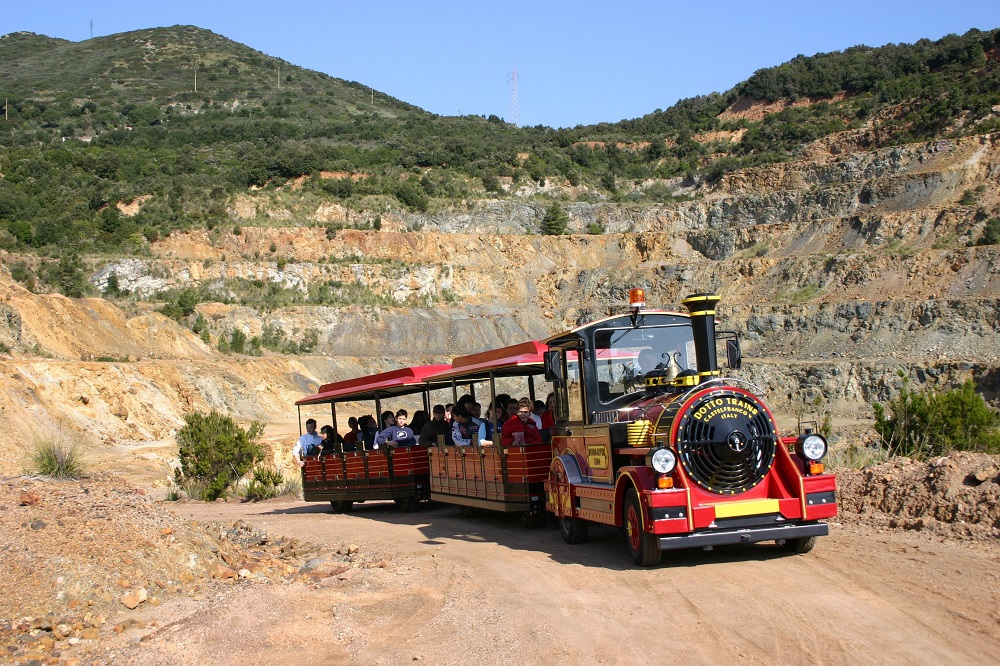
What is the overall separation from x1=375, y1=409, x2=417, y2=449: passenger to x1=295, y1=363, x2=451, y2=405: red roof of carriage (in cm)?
61

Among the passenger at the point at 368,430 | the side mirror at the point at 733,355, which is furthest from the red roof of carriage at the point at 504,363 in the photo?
the passenger at the point at 368,430

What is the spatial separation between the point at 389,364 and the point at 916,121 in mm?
44983

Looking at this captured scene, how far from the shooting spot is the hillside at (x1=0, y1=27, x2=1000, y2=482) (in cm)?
4572

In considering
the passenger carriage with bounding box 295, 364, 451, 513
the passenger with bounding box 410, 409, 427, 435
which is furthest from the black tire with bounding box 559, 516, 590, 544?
the passenger with bounding box 410, 409, 427, 435

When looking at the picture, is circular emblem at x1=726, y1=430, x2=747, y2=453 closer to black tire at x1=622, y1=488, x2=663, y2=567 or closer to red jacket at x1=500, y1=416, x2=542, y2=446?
black tire at x1=622, y1=488, x2=663, y2=567

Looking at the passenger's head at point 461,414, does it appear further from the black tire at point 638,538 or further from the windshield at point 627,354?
the black tire at point 638,538

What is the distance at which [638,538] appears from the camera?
32.0ft

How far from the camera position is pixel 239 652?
7.52 m

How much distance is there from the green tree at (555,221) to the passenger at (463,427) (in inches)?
2371

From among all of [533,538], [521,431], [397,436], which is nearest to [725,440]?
[533,538]

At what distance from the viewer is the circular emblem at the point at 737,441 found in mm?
9352

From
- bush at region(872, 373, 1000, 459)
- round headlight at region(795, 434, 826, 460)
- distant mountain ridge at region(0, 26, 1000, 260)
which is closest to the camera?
round headlight at region(795, 434, 826, 460)

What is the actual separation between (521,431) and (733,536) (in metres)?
5.01

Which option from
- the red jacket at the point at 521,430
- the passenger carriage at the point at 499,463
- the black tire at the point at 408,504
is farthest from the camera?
the black tire at the point at 408,504
